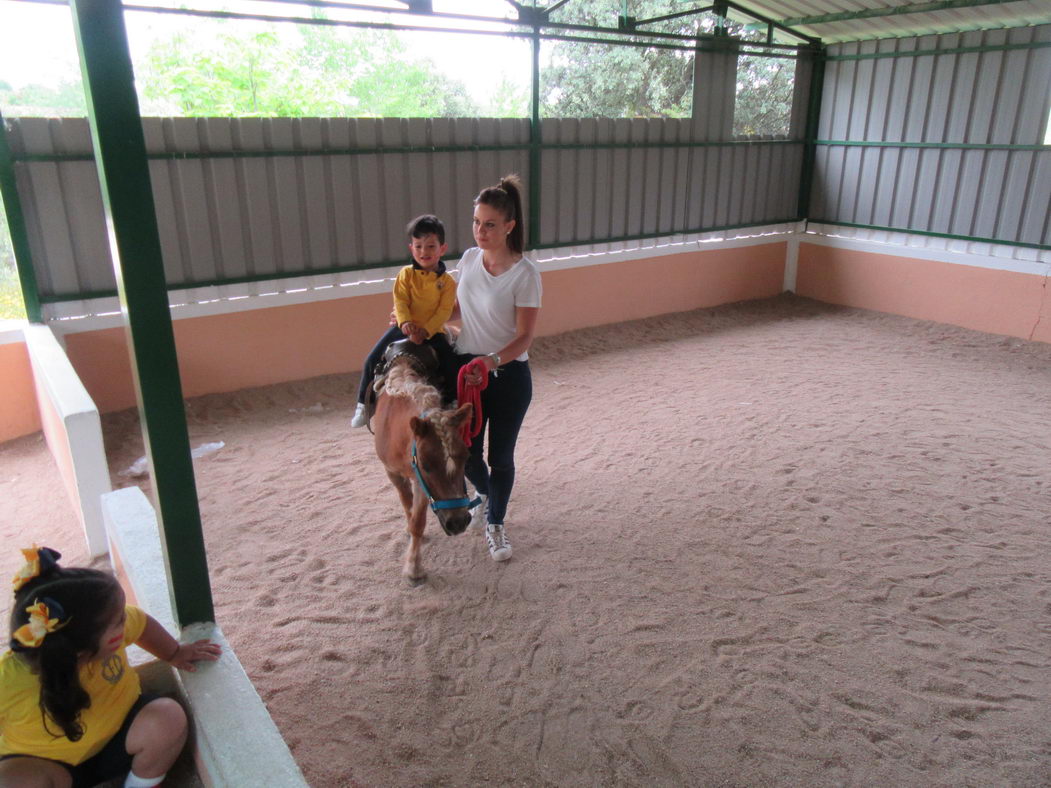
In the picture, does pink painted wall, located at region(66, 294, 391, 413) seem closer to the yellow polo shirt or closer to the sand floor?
the sand floor

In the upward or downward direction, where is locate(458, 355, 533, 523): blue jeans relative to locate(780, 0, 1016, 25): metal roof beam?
downward

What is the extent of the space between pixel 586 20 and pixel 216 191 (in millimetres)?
12078

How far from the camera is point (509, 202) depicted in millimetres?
3031

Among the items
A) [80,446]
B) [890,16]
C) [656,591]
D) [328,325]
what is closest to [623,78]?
[890,16]

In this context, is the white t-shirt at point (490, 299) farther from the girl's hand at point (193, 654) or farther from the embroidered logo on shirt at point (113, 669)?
the embroidered logo on shirt at point (113, 669)

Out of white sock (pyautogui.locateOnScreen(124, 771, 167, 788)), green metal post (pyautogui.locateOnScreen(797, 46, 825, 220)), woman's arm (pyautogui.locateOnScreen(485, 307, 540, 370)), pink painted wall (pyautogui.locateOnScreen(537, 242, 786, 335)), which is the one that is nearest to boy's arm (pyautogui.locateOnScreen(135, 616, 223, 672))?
white sock (pyautogui.locateOnScreen(124, 771, 167, 788))

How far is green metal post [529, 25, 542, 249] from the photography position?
6957mm

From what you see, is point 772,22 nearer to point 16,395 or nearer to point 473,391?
point 473,391

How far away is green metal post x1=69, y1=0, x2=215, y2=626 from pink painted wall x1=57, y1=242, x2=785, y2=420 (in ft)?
12.6

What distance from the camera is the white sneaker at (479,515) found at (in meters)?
3.82

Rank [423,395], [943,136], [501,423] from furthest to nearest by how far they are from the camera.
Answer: [943,136]
[501,423]
[423,395]

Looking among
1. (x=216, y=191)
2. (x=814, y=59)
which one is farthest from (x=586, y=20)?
(x=216, y=191)

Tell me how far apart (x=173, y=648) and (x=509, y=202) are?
2.04 meters

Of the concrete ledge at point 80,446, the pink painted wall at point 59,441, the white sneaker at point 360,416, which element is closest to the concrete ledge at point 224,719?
the concrete ledge at point 80,446
